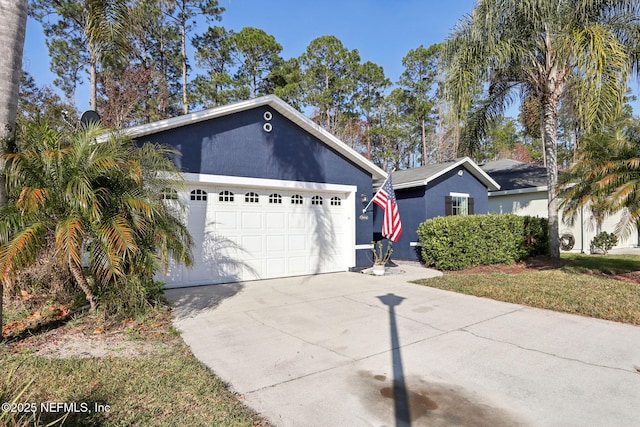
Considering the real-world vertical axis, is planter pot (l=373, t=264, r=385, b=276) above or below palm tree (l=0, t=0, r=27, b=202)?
below

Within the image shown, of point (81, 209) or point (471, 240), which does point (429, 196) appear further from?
point (81, 209)

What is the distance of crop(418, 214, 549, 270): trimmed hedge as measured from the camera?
11.0 m

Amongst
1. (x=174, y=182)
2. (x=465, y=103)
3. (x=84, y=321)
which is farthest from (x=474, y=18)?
(x=84, y=321)

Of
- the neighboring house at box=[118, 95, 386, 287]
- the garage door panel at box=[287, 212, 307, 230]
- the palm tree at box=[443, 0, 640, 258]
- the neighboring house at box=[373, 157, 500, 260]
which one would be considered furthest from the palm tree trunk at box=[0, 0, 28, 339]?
the palm tree at box=[443, 0, 640, 258]

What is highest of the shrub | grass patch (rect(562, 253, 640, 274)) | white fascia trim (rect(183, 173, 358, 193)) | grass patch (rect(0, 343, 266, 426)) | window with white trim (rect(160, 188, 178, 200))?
white fascia trim (rect(183, 173, 358, 193))

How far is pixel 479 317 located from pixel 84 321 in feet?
19.9

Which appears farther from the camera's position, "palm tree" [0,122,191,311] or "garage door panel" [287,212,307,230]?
"garage door panel" [287,212,307,230]

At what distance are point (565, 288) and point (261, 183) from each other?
7272mm

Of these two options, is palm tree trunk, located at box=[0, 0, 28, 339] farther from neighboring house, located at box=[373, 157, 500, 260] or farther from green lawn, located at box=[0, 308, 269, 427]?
neighboring house, located at box=[373, 157, 500, 260]

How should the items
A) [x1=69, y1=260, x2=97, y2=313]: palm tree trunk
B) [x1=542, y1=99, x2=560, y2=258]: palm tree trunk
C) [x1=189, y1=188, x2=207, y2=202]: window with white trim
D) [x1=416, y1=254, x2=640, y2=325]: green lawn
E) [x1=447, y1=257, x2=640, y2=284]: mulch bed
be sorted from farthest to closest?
[x1=542, y1=99, x2=560, y2=258]: palm tree trunk, [x1=447, y1=257, x2=640, y2=284]: mulch bed, [x1=189, y1=188, x2=207, y2=202]: window with white trim, [x1=416, y1=254, x2=640, y2=325]: green lawn, [x1=69, y1=260, x2=97, y2=313]: palm tree trunk

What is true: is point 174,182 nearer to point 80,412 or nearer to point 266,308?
point 266,308

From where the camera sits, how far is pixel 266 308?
653 centimetres

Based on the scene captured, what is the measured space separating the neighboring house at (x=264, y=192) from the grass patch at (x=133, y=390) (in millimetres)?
4161

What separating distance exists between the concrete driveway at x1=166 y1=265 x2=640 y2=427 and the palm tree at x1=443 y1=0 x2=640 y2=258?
256 inches
